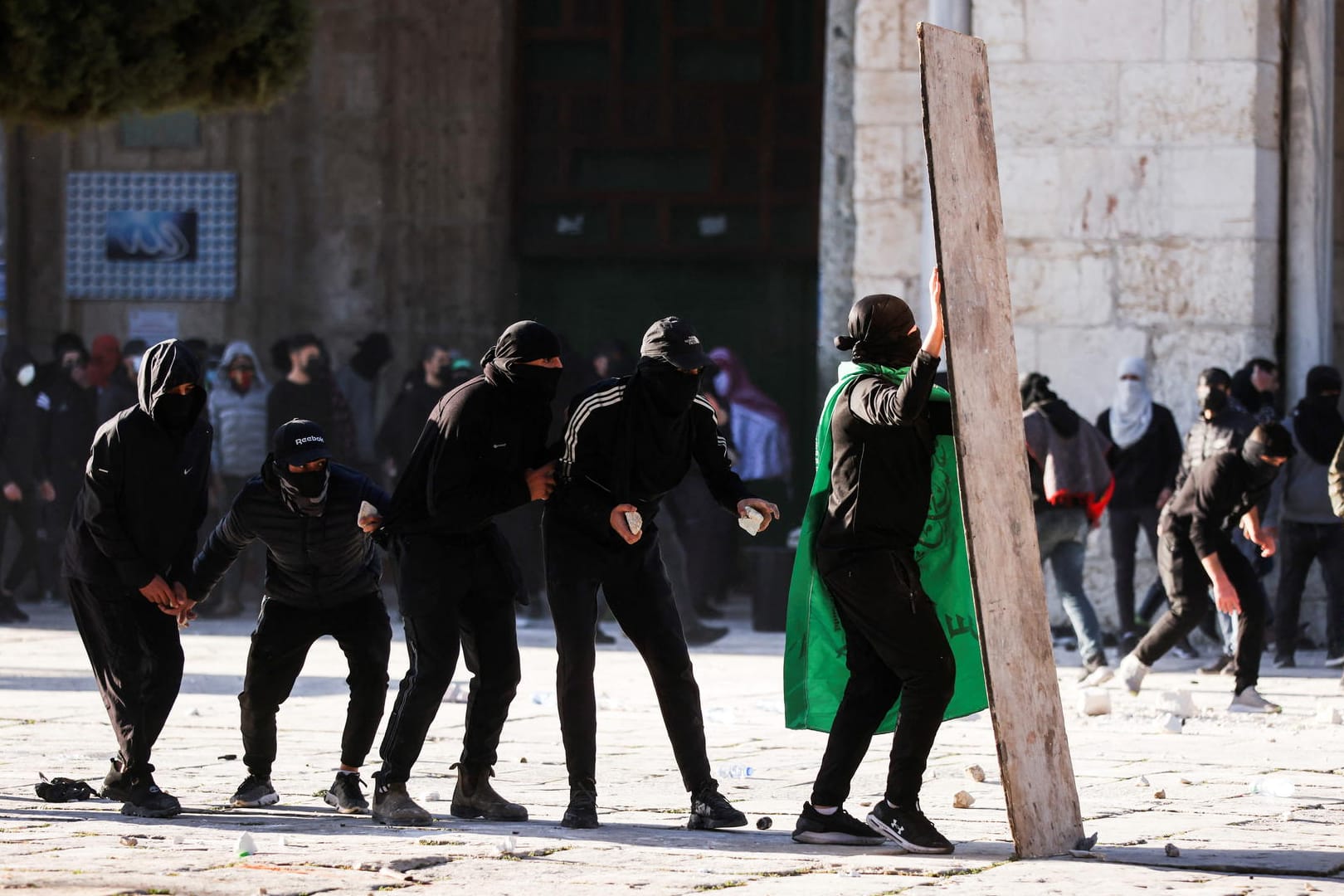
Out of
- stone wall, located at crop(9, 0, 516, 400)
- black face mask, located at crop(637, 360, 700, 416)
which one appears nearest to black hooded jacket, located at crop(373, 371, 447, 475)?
stone wall, located at crop(9, 0, 516, 400)

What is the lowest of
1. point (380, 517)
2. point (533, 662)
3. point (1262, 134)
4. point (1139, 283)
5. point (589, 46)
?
point (533, 662)

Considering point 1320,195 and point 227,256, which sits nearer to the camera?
point 1320,195

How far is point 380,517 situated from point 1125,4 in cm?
731

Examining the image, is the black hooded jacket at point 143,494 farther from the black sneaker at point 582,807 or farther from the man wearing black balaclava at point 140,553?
the black sneaker at point 582,807

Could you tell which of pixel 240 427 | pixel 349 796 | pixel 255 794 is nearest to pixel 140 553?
pixel 255 794

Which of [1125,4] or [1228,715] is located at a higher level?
[1125,4]

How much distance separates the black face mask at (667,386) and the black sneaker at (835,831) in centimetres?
125

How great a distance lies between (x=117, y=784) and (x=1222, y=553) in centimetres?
520

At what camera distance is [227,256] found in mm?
17500

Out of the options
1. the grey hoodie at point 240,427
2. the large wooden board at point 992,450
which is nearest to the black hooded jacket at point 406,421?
the grey hoodie at point 240,427

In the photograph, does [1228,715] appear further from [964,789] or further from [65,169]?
[65,169]

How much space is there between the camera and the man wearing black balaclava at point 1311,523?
11914 millimetres

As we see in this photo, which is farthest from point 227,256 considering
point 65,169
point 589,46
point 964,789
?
point 964,789

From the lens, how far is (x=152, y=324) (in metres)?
17.5
